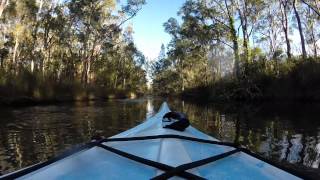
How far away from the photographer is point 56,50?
55062 mm

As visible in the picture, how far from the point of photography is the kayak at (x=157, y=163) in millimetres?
2399

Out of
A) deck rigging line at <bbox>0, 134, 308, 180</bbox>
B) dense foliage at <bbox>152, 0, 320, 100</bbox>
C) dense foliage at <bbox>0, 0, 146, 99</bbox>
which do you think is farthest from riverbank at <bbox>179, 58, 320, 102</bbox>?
deck rigging line at <bbox>0, 134, 308, 180</bbox>

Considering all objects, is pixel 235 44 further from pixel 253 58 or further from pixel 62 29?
pixel 62 29

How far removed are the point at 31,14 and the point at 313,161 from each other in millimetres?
34725

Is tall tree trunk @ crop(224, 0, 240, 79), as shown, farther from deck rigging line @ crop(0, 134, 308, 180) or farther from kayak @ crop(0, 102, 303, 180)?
kayak @ crop(0, 102, 303, 180)

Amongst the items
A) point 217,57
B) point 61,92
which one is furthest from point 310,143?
point 217,57

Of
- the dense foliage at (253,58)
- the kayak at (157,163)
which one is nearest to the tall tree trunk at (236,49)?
the dense foliage at (253,58)

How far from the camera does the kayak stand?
2.40m

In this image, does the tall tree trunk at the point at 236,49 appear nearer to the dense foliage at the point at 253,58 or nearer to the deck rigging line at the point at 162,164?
the dense foliage at the point at 253,58

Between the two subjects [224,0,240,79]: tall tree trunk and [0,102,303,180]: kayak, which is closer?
[0,102,303,180]: kayak

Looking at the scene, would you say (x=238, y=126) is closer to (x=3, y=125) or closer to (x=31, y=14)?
(x=3, y=125)

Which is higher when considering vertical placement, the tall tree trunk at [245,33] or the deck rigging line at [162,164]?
the tall tree trunk at [245,33]

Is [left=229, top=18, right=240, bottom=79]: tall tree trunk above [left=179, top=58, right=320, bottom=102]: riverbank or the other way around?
above

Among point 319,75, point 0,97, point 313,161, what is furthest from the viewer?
point 319,75
